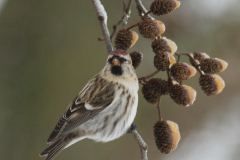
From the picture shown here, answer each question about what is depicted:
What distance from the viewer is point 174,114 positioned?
289 centimetres

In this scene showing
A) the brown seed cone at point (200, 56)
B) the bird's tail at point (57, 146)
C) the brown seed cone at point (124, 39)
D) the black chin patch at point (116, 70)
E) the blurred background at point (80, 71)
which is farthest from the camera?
the blurred background at point (80, 71)

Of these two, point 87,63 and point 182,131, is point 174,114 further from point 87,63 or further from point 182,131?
point 87,63

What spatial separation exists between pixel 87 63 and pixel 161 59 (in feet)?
3.93

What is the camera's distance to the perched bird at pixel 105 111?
1.94 metres

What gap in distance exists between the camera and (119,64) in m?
1.89

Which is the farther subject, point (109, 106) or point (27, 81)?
point (27, 81)

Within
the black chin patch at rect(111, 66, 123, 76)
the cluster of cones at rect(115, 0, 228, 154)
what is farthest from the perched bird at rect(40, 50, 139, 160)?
the cluster of cones at rect(115, 0, 228, 154)

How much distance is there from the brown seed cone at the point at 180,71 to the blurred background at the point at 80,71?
1.17 metres

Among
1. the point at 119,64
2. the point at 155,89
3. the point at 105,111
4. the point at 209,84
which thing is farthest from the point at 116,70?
the point at 209,84

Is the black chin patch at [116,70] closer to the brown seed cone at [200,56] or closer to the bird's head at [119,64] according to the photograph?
the bird's head at [119,64]

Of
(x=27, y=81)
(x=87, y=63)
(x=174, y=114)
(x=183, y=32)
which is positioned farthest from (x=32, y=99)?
(x=183, y=32)

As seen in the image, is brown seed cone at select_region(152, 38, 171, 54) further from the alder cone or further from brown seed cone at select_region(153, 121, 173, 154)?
brown seed cone at select_region(153, 121, 173, 154)

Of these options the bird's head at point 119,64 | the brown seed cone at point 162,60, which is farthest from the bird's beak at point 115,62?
the brown seed cone at point 162,60

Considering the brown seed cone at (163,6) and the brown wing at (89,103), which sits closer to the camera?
the brown seed cone at (163,6)
